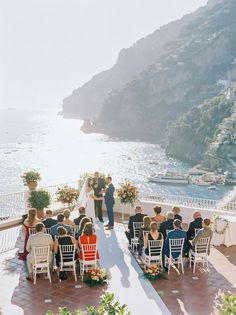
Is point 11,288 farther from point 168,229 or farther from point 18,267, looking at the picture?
point 168,229

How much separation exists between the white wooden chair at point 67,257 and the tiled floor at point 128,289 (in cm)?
29

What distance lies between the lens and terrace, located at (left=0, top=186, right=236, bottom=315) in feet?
27.2

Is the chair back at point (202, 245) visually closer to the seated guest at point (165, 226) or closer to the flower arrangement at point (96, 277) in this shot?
the seated guest at point (165, 226)

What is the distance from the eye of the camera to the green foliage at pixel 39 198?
13.6 metres

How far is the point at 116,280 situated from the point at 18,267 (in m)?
2.54

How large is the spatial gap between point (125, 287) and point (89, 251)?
110 cm

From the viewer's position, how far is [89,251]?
953 centimetres

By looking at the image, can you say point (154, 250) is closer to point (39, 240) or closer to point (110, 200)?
point (39, 240)

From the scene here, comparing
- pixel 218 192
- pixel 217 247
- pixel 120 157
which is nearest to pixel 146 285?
pixel 217 247

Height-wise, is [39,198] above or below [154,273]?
above

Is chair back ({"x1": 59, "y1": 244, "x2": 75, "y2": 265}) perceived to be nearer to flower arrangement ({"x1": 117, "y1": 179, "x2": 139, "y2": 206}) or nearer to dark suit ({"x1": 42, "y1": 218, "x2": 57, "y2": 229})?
dark suit ({"x1": 42, "y1": 218, "x2": 57, "y2": 229})

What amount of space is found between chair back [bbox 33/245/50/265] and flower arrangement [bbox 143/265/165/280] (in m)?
2.26

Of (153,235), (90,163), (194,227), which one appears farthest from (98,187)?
(90,163)

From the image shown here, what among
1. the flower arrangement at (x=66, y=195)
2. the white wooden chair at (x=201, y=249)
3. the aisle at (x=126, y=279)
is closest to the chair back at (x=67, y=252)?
the aisle at (x=126, y=279)
